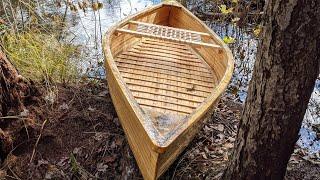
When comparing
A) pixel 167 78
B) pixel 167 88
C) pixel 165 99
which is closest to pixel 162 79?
→ pixel 167 78

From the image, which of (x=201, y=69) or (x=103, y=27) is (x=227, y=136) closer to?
(x=201, y=69)

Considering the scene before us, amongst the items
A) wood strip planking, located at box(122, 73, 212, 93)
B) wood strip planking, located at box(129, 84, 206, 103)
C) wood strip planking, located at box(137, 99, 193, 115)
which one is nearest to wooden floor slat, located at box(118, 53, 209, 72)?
wood strip planking, located at box(122, 73, 212, 93)

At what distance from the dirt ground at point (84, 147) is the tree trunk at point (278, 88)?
0.65 m

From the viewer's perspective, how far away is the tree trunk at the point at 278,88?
2.07m

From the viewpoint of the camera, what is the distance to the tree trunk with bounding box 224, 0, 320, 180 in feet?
6.81

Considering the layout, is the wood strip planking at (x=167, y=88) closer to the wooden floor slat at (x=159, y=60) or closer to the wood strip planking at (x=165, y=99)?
the wood strip planking at (x=165, y=99)

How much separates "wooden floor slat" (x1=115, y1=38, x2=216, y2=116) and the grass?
1.91 ft

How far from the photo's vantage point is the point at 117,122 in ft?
12.2

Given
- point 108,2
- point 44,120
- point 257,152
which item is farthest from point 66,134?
point 108,2

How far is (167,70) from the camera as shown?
433cm

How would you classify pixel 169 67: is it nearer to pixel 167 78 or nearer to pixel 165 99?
pixel 167 78

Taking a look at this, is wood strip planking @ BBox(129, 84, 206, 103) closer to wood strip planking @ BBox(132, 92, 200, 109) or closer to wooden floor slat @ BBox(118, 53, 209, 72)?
wood strip planking @ BBox(132, 92, 200, 109)

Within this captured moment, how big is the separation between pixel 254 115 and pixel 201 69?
214 cm

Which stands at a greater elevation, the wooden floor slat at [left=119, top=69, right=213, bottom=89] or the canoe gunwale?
the canoe gunwale
